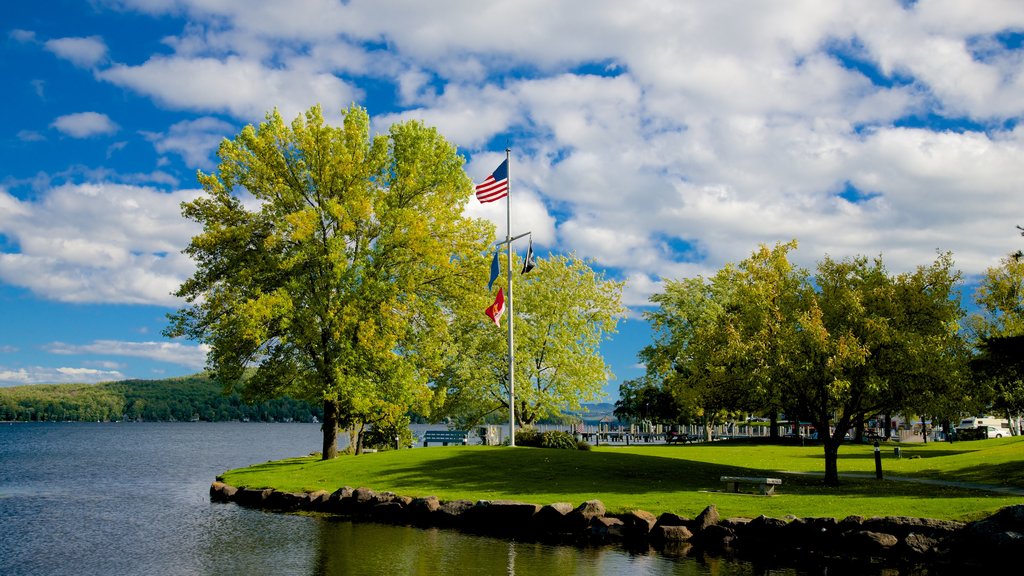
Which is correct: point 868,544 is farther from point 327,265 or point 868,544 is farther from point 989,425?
point 989,425

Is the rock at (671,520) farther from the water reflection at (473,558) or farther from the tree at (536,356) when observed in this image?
the tree at (536,356)

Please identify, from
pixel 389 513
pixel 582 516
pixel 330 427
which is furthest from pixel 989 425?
pixel 389 513

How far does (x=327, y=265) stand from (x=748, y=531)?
991 inches

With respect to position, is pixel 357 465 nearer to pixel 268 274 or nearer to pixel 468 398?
pixel 268 274

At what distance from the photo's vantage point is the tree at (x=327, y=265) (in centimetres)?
3791

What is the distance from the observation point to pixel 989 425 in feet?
241

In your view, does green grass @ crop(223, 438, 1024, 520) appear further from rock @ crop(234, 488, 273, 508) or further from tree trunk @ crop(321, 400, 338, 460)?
tree trunk @ crop(321, 400, 338, 460)

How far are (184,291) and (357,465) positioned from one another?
12902 millimetres

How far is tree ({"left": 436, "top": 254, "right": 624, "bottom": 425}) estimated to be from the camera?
52.2 m

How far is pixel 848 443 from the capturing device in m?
64.1

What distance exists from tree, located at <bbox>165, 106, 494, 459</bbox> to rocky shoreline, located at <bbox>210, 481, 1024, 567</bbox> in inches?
517

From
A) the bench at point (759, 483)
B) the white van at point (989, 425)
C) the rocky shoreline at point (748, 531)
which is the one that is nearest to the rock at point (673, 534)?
the rocky shoreline at point (748, 531)

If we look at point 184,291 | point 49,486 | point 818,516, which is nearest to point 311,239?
point 184,291

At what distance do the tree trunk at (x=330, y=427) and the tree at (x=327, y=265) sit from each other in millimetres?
79
